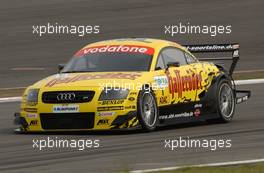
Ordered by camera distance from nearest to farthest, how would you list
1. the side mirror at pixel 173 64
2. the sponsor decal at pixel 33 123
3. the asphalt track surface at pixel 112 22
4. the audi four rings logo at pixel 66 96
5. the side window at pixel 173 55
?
1. the audi four rings logo at pixel 66 96
2. the sponsor decal at pixel 33 123
3. the side mirror at pixel 173 64
4. the side window at pixel 173 55
5. the asphalt track surface at pixel 112 22

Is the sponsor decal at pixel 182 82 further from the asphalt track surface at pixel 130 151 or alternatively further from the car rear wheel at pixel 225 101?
the asphalt track surface at pixel 130 151

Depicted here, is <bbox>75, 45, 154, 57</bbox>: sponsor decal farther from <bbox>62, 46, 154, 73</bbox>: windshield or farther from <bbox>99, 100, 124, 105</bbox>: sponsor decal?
<bbox>99, 100, 124, 105</bbox>: sponsor decal

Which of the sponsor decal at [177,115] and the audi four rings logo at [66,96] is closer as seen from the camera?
the audi four rings logo at [66,96]

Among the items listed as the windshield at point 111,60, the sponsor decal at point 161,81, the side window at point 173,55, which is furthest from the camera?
the side window at point 173,55

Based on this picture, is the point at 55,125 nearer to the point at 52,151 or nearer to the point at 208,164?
the point at 52,151

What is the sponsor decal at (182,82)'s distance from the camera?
1478 cm

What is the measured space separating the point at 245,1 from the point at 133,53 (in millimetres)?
20971

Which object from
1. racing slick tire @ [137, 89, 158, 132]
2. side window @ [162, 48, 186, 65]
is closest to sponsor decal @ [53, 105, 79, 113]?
racing slick tire @ [137, 89, 158, 132]

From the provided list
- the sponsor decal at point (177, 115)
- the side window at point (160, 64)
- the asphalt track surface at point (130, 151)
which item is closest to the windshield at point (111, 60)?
the side window at point (160, 64)

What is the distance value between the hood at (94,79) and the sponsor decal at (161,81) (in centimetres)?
16

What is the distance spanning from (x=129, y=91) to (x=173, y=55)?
1.80 metres

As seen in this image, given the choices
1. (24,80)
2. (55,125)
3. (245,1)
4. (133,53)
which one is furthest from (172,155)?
(245,1)

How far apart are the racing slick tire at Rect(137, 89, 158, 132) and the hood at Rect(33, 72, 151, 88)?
0.73 ft

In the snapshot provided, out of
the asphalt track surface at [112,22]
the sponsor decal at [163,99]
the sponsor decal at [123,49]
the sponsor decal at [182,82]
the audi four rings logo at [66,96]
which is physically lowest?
the sponsor decal at [163,99]
